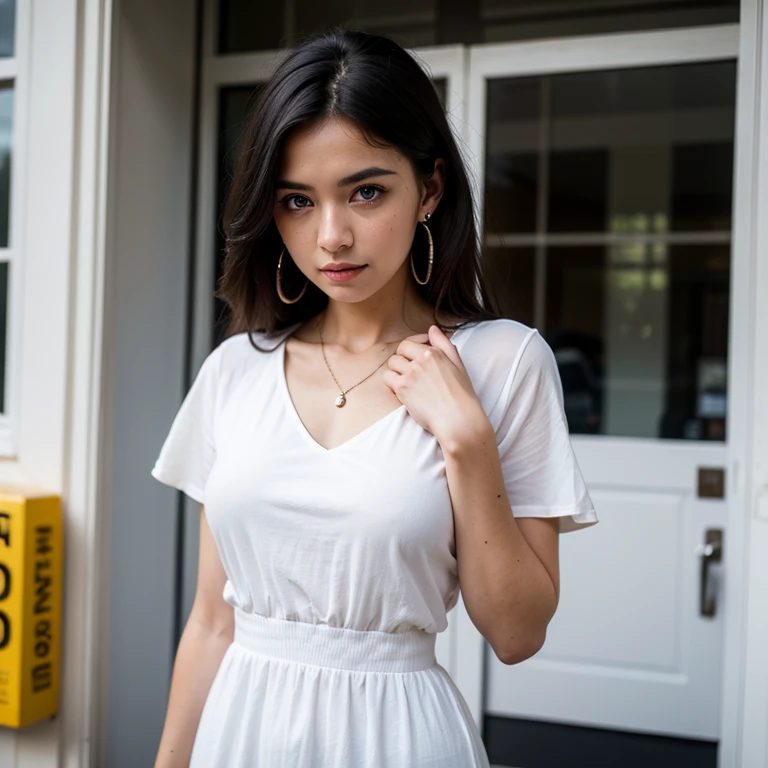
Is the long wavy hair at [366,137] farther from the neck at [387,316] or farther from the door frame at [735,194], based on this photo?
the door frame at [735,194]

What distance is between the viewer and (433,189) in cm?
122

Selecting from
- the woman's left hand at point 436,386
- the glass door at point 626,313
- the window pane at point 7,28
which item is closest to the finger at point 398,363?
the woman's left hand at point 436,386

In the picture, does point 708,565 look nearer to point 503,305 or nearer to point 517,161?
point 503,305

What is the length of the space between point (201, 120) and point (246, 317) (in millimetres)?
1610

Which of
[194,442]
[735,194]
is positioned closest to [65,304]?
[194,442]

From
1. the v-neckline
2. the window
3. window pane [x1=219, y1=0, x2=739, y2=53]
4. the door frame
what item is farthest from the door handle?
the window

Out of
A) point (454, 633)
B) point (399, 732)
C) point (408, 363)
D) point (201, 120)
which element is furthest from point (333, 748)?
point (201, 120)

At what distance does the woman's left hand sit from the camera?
1068mm

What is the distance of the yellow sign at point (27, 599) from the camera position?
207 centimetres

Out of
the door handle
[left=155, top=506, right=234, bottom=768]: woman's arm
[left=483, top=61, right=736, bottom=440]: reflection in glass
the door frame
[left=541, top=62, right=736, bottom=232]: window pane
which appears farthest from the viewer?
[left=483, top=61, right=736, bottom=440]: reflection in glass

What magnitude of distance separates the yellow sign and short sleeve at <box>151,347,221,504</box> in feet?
2.87

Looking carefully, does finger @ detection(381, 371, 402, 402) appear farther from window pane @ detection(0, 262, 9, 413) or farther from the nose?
window pane @ detection(0, 262, 9, 413)

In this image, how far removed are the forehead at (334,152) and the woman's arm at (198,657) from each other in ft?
1.65

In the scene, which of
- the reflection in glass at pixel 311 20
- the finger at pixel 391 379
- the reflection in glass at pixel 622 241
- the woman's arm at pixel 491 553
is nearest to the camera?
the woman's arm at pixel 491 553
